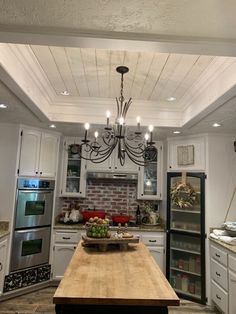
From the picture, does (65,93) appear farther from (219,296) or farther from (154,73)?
(219,296)

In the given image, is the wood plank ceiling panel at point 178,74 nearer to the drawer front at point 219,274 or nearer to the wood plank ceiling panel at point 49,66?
the wood plank ceiling panel at point 49,66

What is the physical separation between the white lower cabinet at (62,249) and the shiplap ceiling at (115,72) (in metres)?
2.29

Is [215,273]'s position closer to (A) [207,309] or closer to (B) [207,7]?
(A) [207,309]

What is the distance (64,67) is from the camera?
104 inches

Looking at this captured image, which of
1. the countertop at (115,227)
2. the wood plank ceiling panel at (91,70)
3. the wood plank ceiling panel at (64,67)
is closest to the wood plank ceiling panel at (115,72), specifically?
the wood plank ceiling panel at (91,70)

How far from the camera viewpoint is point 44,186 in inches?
162

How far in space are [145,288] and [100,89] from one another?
2.34 m

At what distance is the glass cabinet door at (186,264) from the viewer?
3.82 metres

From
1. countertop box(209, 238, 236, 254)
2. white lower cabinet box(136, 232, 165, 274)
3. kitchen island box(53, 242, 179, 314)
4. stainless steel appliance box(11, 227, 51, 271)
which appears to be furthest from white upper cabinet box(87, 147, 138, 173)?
kitchen island box(53, 242, 179, 314)

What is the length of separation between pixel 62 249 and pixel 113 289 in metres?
2.71

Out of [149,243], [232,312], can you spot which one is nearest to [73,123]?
[149,243]

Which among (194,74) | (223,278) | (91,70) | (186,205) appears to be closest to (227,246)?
(223,278)

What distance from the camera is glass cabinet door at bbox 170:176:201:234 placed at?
3.94 m

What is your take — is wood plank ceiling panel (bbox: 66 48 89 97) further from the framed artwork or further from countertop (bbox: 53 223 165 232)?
countertop (bbox: 53 223 165 232)
